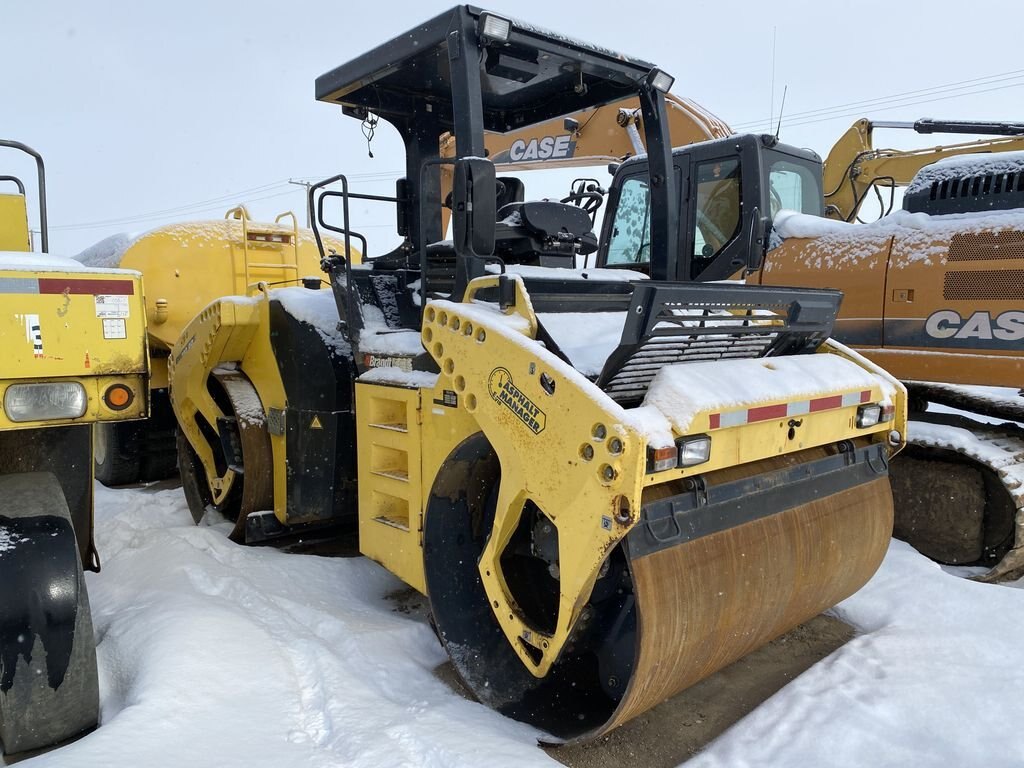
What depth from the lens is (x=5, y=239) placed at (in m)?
3.35

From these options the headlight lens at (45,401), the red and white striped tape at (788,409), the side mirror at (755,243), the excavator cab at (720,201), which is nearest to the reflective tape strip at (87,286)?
the headlight lens at (45,401)

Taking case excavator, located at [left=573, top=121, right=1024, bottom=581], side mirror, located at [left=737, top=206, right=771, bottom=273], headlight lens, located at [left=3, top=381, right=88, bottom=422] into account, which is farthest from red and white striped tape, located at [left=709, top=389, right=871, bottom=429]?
headlight lens, located at [left=3, top=381, right=88, bottom=422]

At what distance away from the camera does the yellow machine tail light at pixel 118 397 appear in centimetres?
233

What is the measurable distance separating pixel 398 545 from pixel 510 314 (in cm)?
112

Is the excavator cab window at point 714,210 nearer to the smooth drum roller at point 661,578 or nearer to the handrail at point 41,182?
the smooth drum roller at point 661,578

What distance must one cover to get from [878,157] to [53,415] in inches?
297

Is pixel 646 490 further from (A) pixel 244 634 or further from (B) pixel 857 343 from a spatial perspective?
(B) pixel 857 343

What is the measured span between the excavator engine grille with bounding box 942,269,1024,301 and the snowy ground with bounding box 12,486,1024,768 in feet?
4.99

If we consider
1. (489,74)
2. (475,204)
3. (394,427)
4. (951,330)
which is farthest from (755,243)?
(394,427)

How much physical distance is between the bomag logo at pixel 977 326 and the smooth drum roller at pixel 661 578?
4.64 ft

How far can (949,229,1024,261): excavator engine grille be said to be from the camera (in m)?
4.05

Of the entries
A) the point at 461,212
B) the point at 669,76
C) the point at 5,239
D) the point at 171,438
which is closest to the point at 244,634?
the point at 461,212

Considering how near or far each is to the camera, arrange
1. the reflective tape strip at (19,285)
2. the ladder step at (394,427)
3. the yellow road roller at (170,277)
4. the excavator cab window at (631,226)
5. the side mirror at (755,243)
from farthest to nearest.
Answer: the yellow road roller at (170,277) → the excavator cab window at (631,226) → the side mirror at (755,243) → the ladder step at (394,427) → the reflective tape strip at (19,285)

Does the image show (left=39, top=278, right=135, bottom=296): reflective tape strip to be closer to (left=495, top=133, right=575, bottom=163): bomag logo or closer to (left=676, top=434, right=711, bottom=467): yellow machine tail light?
Answer: (left=676, top=434, right=711, bottom=467): yellow machine tail light
